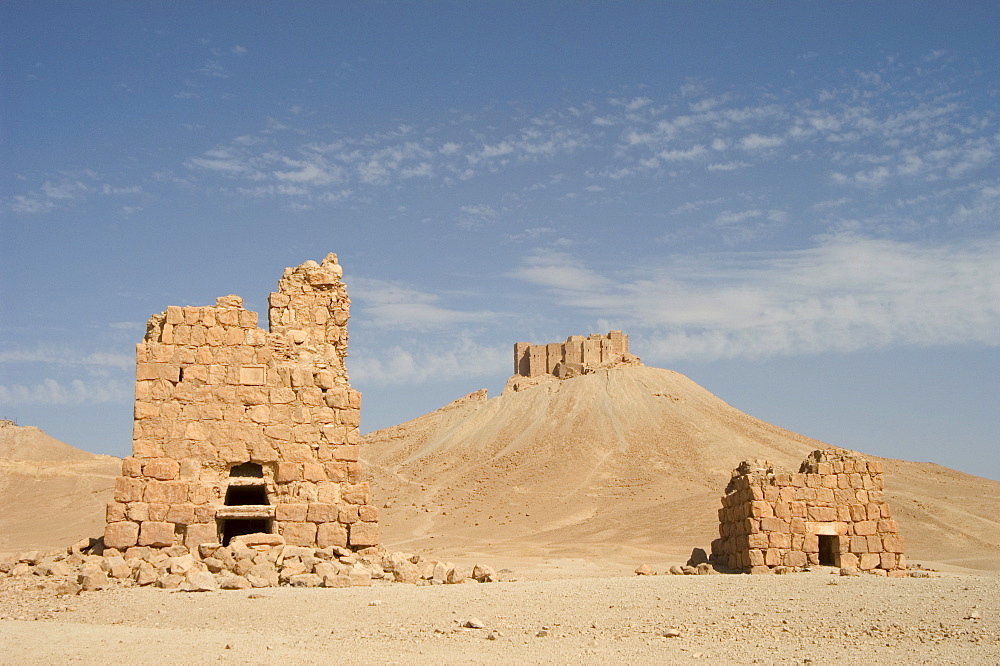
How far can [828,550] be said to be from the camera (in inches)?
594

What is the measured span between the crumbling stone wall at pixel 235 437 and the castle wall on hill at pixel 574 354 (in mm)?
55480

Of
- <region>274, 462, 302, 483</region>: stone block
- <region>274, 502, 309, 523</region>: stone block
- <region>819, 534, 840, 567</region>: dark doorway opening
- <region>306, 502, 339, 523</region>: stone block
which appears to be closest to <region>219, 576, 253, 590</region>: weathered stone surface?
<region>274, 502, 309, 523</region>: stone block

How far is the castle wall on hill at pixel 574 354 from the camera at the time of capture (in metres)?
69.6

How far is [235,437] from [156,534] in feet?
4.98

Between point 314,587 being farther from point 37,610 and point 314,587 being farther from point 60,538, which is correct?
point 60,538

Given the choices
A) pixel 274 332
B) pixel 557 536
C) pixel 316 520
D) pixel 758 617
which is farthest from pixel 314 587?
pixel 557 536

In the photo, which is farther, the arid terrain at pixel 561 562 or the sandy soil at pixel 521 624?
the arid terrain at pixel 561 562

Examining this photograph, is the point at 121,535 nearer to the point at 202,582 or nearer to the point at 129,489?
the point at 129,489

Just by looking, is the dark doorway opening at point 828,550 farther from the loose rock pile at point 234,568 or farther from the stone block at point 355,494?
the stone block at point 355,494

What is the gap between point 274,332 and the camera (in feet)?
42.4

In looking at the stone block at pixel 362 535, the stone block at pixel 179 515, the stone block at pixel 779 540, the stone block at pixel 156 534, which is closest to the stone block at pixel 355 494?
the stone block at pixel 362 535

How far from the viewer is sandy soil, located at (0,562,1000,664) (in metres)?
7.45

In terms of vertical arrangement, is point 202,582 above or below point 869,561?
below

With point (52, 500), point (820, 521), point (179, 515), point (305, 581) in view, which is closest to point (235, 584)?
point (305, 581)
